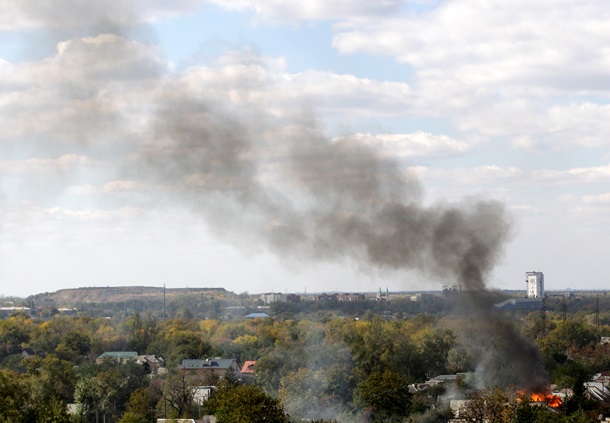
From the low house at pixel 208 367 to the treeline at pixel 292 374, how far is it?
1652 mm

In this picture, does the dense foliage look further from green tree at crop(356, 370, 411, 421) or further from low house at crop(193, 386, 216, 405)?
low house at crop(193, 386, 216, 405)

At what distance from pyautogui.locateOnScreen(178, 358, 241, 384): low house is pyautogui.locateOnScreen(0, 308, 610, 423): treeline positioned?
165 centimetres

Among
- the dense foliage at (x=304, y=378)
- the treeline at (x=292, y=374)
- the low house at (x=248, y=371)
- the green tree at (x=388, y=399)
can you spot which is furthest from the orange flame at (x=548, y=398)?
the low house at (x=248, y=371)

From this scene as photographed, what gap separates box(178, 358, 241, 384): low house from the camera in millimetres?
89562

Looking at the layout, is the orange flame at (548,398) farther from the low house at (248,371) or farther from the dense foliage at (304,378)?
the low house at (248,371)

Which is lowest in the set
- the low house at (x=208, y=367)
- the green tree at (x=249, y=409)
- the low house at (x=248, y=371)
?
the low house at (x=248, y=371)

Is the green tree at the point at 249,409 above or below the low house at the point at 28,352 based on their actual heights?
above

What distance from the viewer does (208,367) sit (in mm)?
95062

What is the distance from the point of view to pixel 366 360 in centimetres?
8525

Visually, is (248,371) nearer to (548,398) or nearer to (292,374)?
(292,374)

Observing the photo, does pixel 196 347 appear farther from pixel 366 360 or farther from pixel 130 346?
pixel 366 360

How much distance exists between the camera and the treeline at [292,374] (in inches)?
2539

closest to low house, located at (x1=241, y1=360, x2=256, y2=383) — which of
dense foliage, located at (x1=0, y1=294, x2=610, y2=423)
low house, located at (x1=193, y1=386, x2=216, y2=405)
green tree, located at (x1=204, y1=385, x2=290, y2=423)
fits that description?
dense foliage, located at (x1=0, y1=294, x2=610, y2=423)

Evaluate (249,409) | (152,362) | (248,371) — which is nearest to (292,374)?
(248,371)
